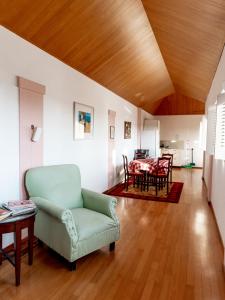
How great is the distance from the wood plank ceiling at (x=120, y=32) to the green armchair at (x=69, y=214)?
168 cm

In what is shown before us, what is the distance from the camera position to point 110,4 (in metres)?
2.70

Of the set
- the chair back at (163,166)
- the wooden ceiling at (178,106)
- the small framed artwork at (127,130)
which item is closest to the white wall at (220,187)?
the chair back at (163,166)

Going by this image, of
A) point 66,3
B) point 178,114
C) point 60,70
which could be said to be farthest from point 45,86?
point 178,114

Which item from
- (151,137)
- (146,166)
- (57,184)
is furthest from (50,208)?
(151,137)

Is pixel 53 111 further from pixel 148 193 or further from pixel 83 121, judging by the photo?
pixel 148 193

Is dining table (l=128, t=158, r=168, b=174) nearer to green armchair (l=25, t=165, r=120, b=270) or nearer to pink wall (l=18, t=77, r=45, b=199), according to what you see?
green armchair (l=25, t=165, r=120, b=270)

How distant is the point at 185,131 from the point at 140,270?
329 inches

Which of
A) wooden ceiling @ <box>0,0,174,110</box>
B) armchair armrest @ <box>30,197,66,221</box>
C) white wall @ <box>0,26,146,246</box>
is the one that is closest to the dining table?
white wall @ <box>0,26,146,246</box>

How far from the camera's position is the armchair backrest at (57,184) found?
2588mm

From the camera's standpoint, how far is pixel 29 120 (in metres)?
2.69

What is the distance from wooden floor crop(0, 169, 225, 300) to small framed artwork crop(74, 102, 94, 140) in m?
1.71

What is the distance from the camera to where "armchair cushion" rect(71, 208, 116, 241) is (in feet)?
7.32

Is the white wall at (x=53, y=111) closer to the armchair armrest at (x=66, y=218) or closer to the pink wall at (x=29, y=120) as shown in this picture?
the pink wall at (x=29, y=120)

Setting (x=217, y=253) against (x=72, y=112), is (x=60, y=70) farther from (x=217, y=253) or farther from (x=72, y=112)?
(x=217, y=253)
